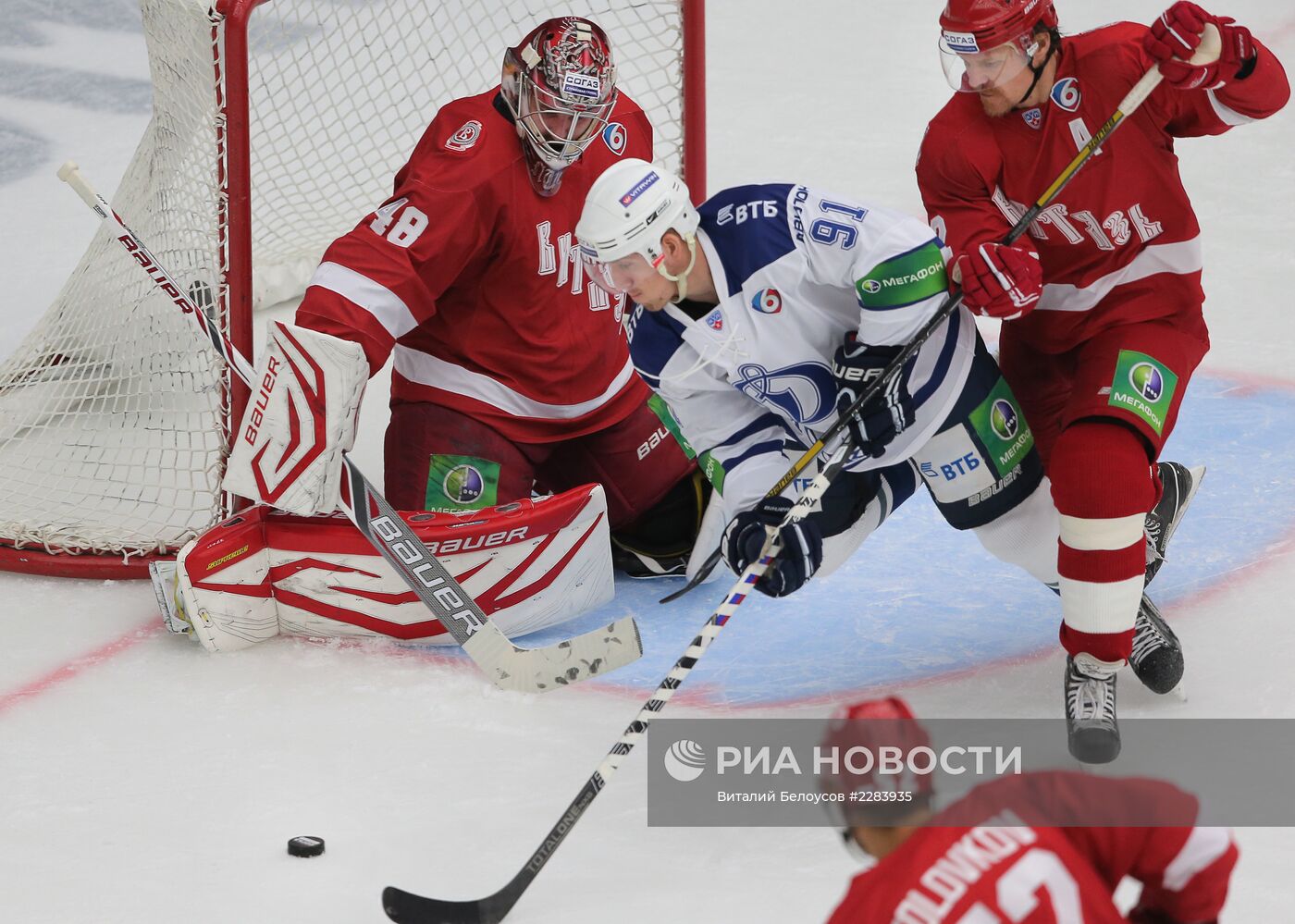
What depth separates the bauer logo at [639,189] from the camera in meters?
2.39

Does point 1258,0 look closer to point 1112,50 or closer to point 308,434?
point 1112,50

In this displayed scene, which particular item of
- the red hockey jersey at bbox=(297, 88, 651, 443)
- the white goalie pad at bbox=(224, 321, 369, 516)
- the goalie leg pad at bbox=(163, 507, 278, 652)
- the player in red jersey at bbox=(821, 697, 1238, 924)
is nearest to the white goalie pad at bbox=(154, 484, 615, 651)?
the goalie leg pad at bbox=(163, 507, 278, 652)

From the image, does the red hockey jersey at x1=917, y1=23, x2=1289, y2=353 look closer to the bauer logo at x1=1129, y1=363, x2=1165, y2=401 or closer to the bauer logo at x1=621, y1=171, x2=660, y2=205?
the bauer logo at x1=1129, y1=363, x2=1165, y2=401

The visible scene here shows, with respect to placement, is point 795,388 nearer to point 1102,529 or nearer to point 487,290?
point 1102,529

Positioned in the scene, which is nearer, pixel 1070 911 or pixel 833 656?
pixel 1070 911

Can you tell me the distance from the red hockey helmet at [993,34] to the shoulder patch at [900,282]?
0.30m

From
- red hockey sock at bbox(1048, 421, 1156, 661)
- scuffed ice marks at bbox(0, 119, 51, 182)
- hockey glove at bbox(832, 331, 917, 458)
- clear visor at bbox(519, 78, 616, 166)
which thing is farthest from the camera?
scuffed ice marks at bbox(0, 119, 51, 182)

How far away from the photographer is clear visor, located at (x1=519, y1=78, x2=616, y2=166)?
2.96 m

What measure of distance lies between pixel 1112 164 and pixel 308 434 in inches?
54.5

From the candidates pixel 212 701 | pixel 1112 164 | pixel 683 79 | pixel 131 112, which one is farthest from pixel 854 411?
pixel 131 112

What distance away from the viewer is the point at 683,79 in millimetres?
3943

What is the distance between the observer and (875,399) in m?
2.58

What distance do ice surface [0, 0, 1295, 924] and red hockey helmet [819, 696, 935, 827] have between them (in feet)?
2.91

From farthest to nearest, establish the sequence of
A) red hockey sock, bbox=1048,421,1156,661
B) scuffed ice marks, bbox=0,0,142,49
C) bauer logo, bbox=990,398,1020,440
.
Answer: scuffed ice marks, bbox=0,0,142,49, bauer logo, bbox=990,398,1020,440, red hockey sock, bbox=1048,421,1156,661
